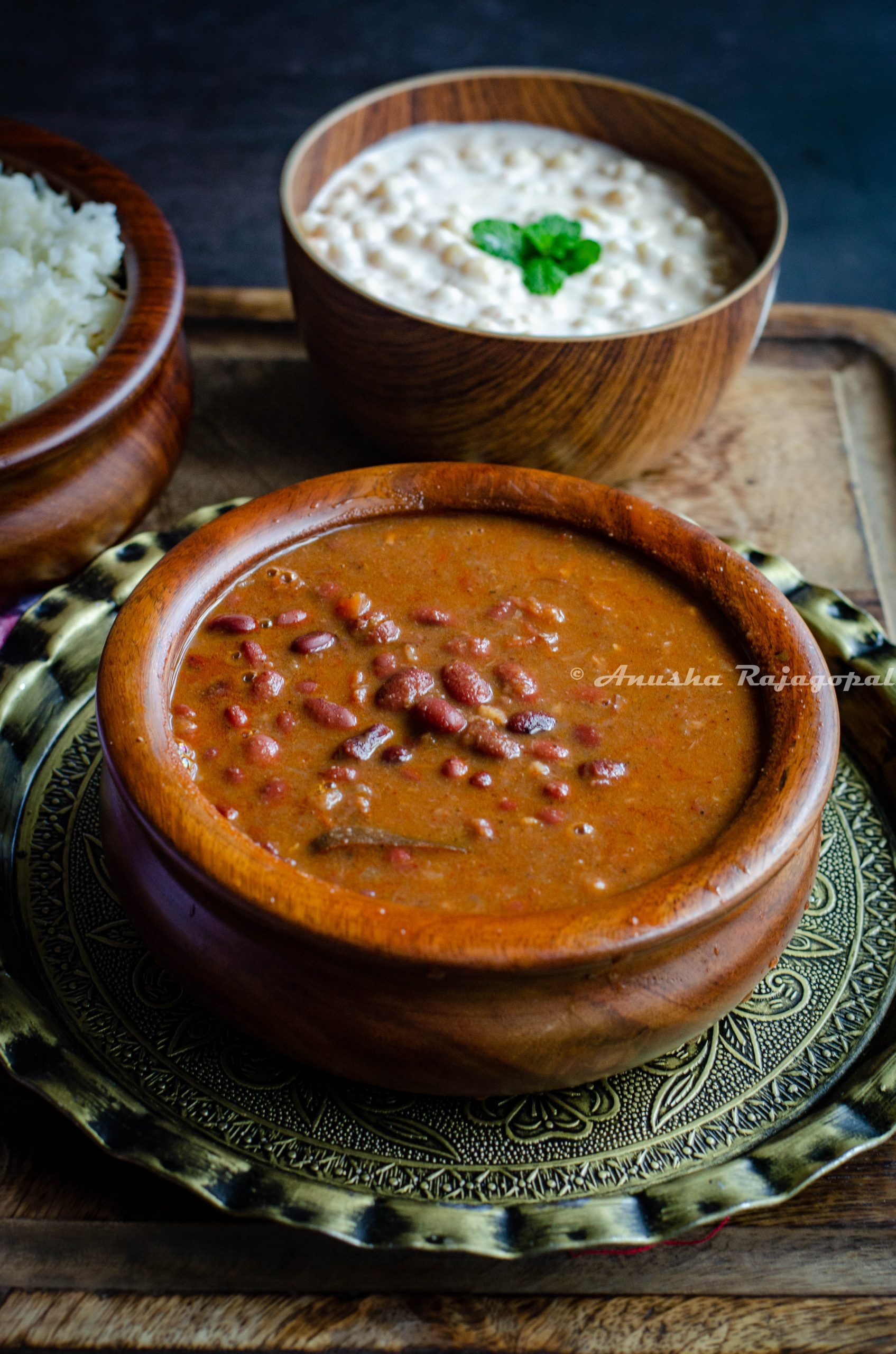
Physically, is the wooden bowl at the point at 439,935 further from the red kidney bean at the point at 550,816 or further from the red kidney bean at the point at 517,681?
the red kidney bean at the point at 517,681

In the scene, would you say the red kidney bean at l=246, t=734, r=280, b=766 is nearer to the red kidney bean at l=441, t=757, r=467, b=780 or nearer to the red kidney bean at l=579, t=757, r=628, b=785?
the red kidney bean at l=441, t=757, r=467, b=780

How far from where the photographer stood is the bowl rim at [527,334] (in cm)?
225

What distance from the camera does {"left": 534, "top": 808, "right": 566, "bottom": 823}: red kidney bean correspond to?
1.51 metres

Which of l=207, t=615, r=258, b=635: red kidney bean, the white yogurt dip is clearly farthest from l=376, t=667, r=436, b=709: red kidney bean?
the white yogurt dip

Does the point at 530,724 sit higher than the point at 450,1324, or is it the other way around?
the point at 530,724

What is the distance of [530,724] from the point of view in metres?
1.61

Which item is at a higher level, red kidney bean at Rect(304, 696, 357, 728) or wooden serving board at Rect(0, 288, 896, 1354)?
red kidney bean at Rect(304, 696, 357, 728)

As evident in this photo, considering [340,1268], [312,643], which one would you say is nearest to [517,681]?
[312,643]

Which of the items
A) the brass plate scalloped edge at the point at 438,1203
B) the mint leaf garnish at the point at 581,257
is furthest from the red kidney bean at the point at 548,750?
the mint leaf garnish at the point at 581,257

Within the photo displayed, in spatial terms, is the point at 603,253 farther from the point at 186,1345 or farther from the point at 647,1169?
the point at 186,1345

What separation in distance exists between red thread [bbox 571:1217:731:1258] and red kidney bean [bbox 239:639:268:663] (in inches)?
33.1

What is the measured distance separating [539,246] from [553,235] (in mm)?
55

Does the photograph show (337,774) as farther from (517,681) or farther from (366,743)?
(517,681)

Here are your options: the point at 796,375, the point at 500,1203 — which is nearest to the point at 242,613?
the point at 500,1203
